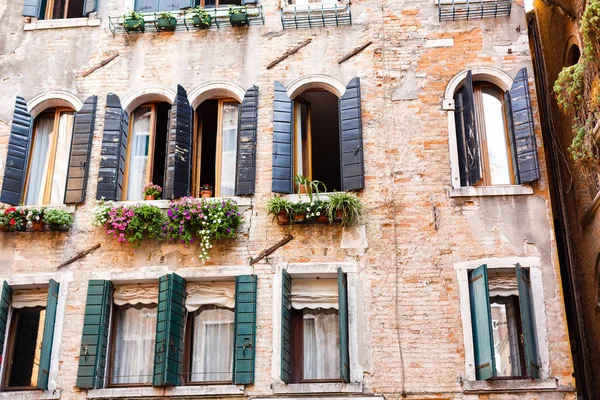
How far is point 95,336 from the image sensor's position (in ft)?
35.3

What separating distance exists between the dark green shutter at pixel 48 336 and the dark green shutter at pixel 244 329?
2.47 meters

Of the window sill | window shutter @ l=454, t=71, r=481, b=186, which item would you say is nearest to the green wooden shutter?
the window sill

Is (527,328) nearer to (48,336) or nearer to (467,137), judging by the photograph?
(467,137)

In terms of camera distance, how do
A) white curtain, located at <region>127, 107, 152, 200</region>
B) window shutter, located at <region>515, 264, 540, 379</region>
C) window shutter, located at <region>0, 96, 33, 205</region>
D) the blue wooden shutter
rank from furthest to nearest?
white curtain, located at <region>127, 107, 152, 200</region> → window shutter, located at <region>0, 96, 33, 205</region> → the blue wooden shutter → window shutter, located at <region>515, 264, 540, 379</region>

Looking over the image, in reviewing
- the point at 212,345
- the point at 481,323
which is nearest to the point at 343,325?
the point at 481,323

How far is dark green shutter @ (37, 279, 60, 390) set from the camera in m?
10.6

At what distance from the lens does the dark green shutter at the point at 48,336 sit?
10.6m

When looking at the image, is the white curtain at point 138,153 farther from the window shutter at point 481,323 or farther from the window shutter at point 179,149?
the window shutter at point 481,323

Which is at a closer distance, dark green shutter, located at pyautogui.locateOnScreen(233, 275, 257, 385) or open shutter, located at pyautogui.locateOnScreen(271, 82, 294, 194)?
dark green shutter, located at pyautogui.locateOnScreen(233, 275, 257, 385)

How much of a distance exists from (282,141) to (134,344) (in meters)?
3.52

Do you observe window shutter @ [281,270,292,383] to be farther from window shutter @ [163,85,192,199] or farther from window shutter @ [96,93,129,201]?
window shutter @ [96,93,129,201]

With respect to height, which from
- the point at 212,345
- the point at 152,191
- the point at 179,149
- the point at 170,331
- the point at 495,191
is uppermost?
the point at 179,149

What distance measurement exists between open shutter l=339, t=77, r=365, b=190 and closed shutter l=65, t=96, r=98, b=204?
12.2ft

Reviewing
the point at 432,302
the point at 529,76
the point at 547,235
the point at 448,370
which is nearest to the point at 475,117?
the point at 529,76
